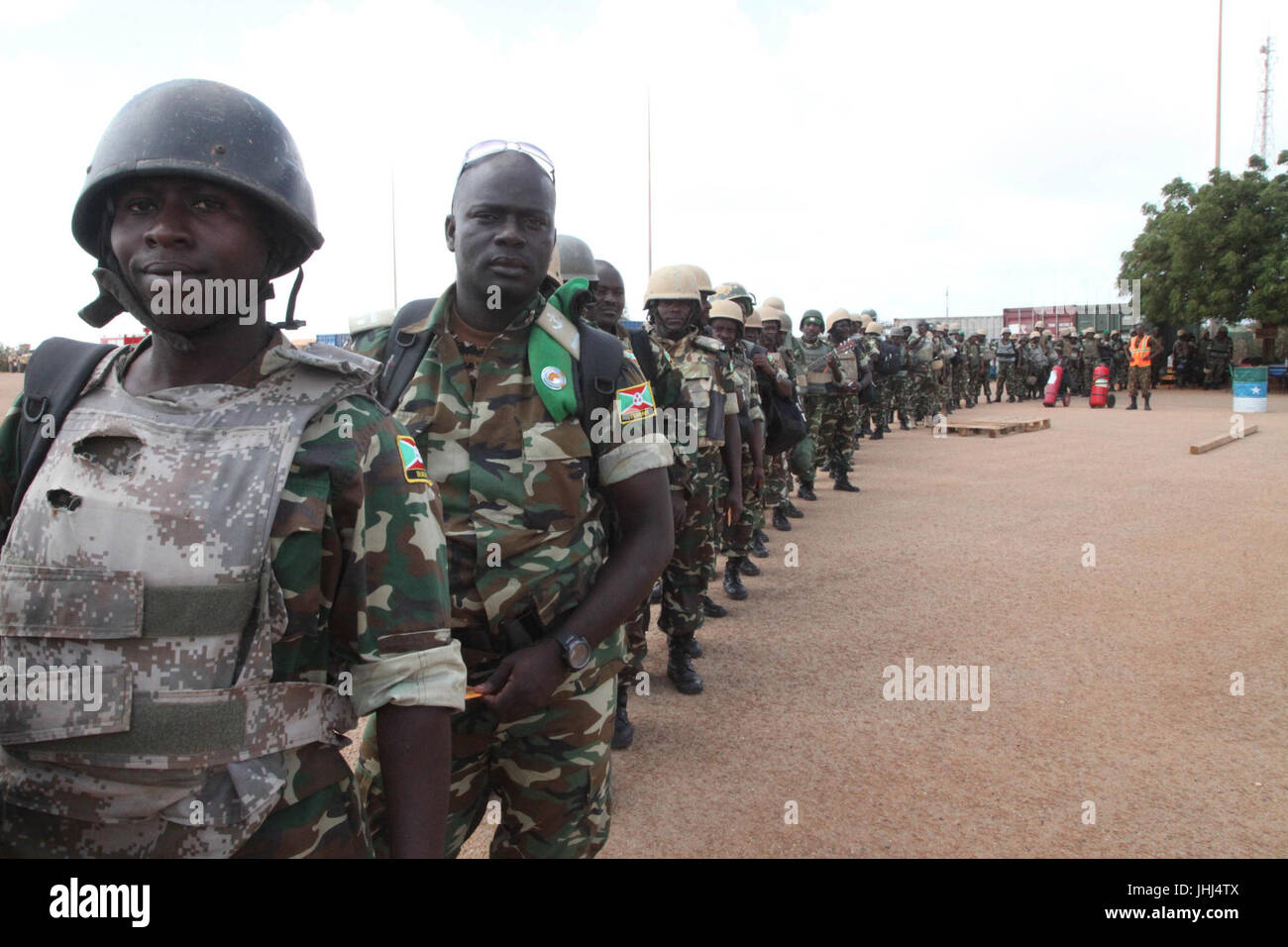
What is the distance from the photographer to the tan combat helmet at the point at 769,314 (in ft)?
30.3

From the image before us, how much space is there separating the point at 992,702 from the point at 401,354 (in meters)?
3.59

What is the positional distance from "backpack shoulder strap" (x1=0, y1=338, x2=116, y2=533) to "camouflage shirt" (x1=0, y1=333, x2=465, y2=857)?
0.12 feet

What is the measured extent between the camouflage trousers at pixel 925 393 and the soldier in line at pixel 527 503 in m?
17.8

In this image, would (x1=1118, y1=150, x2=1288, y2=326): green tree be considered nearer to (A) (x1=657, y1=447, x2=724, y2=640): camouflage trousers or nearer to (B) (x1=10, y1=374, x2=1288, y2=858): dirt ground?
(B) (x1=10, y1=374, x2=1288, y2=858): dirt ground

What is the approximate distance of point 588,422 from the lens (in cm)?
213

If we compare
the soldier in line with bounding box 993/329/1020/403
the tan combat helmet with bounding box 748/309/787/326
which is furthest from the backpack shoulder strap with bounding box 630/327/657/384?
the soldier in line with bounding box 993/329/1020/403

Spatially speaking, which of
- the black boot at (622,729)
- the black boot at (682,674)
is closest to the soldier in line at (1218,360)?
the black boot at (682,674)

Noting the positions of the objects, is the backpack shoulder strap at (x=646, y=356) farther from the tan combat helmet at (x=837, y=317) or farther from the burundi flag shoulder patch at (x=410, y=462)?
the tan combat helmet at (x=837, y=317)

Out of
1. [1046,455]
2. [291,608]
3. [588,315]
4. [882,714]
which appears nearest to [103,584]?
[291,608]

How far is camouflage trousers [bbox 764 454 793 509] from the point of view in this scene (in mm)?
8170

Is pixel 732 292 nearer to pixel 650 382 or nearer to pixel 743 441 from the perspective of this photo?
pixel 743 441

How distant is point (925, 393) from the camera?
19.9m

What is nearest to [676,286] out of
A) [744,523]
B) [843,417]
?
[744,523]
